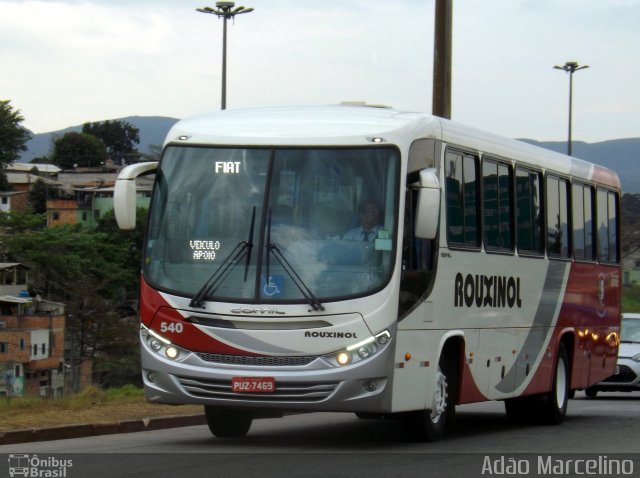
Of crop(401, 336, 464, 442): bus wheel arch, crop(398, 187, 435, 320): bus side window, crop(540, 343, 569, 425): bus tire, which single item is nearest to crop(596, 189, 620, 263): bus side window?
crop(540, 343, 569, 425): bus tire

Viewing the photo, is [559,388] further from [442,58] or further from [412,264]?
[442,58]

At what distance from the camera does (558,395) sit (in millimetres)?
18047

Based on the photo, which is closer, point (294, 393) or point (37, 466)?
point (37, 466)

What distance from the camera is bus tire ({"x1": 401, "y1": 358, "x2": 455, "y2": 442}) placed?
13492 millimetres

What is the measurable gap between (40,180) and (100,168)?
909 inches

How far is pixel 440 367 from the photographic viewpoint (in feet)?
45.8

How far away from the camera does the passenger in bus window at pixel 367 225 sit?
1255cm

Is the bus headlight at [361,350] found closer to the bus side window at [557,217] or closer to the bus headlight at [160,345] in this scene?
the bus headlight at [160,345]

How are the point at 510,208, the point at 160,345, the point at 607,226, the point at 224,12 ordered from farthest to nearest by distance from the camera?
the point at 224,12 < the point at 607,226 < the point at 510,208 < the point at 160,345

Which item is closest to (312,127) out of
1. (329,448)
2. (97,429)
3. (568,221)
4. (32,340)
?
(329,448)

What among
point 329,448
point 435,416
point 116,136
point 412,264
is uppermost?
point 116,136

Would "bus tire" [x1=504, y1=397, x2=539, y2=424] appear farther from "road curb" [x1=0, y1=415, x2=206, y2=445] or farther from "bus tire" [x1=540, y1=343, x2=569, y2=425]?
"road curb" [x1=0, y1=415, x2=206, y2=445]

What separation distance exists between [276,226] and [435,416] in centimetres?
261

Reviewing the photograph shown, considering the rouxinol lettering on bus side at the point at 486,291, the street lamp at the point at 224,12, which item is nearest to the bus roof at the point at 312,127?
the rouxinol lettering on bus side at the point at 486,291
